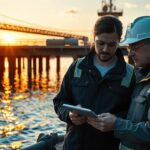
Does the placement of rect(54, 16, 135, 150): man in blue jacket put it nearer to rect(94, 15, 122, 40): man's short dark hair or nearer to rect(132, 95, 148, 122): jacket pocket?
rect(94, 15, 122, 40): man's short dark hair

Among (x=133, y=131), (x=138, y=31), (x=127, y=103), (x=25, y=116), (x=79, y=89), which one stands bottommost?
(x=25, y=116)

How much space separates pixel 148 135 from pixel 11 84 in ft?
153

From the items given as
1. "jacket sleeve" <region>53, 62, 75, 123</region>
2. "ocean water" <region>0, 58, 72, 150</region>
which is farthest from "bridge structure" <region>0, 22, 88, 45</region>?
"jacket sleeve" <region>53, 62, 75, 123</region>

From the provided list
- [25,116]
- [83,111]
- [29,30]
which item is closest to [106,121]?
[83,111]

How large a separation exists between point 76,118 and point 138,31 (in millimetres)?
964

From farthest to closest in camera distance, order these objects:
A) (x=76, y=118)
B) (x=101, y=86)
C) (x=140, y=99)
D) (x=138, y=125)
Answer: (x=101, y=86) → (x=76, y=118) → (x=140, y=99) → (x=138, y=125)

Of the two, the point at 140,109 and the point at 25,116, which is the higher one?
the point at 140,109

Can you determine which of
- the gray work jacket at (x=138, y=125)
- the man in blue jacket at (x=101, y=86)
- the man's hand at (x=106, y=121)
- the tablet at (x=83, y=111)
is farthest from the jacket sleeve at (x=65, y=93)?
the gray work jacket at (x=138, y=125)

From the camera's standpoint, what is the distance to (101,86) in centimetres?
406

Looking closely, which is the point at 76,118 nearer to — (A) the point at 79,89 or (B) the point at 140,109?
(A) the point at 79,89

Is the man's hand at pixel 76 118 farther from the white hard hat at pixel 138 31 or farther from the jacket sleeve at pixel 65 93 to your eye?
the white hard hat at pixel 138 31

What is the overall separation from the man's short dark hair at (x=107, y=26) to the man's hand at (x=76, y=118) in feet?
2.82

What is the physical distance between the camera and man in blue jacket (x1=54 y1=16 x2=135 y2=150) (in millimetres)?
4043

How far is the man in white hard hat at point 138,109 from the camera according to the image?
11.3ft
